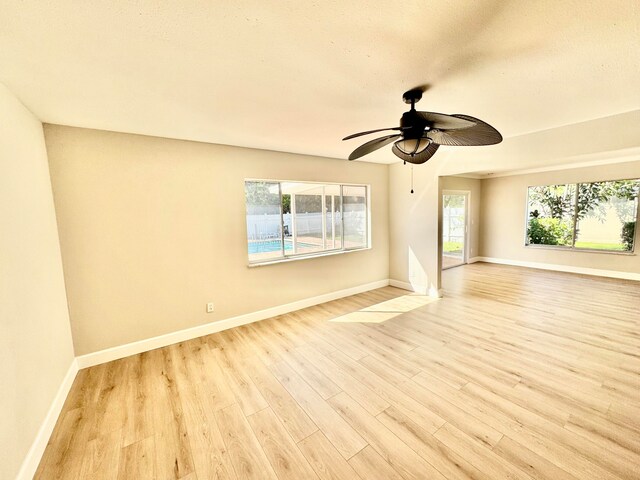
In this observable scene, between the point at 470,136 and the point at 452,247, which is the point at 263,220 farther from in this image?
the point at 452,247

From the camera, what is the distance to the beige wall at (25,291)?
1463 mm

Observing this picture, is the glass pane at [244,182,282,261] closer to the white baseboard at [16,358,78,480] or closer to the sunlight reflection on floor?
the sunlight reflection on floor

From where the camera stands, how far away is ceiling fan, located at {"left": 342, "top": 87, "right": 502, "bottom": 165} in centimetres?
154

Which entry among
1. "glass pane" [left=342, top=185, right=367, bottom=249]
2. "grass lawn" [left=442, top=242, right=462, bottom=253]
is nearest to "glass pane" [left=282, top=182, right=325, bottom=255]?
"glass pane" [left=342, top=185, right=367, bottom=249]

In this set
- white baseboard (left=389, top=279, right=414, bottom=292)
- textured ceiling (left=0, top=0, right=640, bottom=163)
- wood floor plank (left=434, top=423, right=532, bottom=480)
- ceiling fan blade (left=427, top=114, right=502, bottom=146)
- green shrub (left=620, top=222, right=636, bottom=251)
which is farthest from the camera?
green shrub (left=620, top=222, right=636, bottom=251)

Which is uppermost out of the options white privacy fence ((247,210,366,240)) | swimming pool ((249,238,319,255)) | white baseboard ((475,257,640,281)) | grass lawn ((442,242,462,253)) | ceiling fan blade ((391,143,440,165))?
ceiling fan blade ((391,143,440,165))

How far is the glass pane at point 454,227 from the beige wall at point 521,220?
692 mm

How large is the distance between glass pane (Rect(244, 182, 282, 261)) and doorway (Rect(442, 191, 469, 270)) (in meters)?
4.95

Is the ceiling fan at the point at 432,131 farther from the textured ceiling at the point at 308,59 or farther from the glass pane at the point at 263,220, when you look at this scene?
the glass pane at the point at 263,220

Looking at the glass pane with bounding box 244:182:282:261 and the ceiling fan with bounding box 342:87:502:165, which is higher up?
the ceiling fan with bounding box 342:87:502:165

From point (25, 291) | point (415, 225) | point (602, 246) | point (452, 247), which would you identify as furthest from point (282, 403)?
point (602, 246)

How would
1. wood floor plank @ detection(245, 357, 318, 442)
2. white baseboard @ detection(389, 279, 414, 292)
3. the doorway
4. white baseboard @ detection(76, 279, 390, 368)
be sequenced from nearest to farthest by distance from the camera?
wood floor plank @ detection(245, 357, 318, 442), white baseboard @ detection(76, 279, 390, 368), white baseboard @ detection(389, 279, 414, 292), the doorway

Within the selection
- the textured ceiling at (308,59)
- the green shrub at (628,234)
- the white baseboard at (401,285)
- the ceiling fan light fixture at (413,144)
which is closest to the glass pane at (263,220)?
the textured ceiling at (308,59)

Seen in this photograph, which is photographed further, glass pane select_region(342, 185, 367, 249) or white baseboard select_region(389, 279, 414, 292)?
white baseboard select_region(389, 279, 414, 292)
